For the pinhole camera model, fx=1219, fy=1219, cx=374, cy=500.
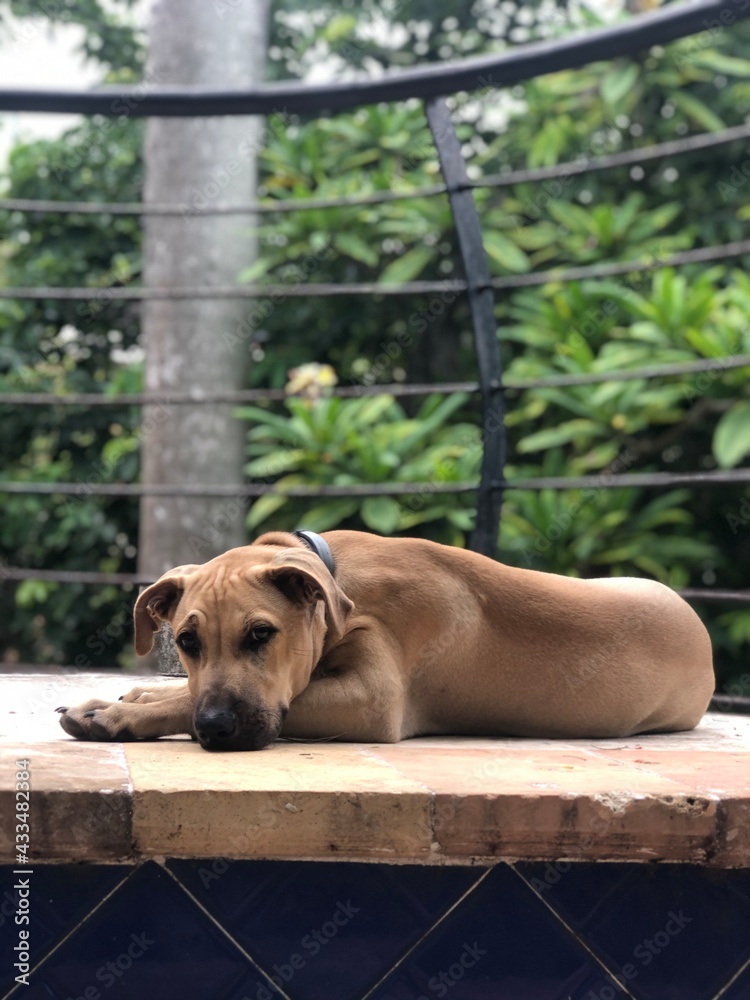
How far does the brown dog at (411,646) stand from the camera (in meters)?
2.21

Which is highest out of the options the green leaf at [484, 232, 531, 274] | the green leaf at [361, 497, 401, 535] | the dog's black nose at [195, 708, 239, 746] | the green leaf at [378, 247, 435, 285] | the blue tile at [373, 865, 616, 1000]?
the green leaf at [484, 232, 531, 274]

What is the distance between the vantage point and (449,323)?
274 inches

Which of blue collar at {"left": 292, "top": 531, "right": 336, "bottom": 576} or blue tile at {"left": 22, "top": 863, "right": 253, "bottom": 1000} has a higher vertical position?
blue collar at {"left": 292, "top": 531, "right": 336, "bottom": 576}

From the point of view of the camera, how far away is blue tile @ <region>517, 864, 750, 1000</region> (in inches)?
66.2

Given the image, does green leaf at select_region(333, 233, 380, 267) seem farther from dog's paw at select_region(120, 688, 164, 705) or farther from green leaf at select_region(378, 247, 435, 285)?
dog's paw at select_region(120, 688, 164, 705)

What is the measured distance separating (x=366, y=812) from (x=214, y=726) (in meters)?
0.53

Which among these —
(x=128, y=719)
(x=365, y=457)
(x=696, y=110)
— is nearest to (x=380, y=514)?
(x=365, y=457)

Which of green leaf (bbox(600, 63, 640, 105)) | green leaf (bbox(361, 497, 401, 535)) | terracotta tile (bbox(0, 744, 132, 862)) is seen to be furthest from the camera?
green leaf (bbox(600, 63, 640, 105))

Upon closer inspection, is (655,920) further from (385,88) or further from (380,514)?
(380,514)

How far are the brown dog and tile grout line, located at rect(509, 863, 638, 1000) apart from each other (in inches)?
24.6

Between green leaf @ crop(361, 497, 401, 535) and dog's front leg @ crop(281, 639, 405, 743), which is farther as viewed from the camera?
green leaf @ crop(361, 497, 401, 535)

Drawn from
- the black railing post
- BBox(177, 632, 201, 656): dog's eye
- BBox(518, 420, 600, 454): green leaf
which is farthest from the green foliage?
BBox(177, 632, 201, 656): dog's eye

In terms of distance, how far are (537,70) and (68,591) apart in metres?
4.59

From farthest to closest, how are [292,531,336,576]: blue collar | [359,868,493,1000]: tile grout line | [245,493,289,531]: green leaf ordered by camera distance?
1. [245,493,289,531]: green leaf
2. [292,531,336,576]: blue collar
3. [359,868,493,1000]: tile grout line
